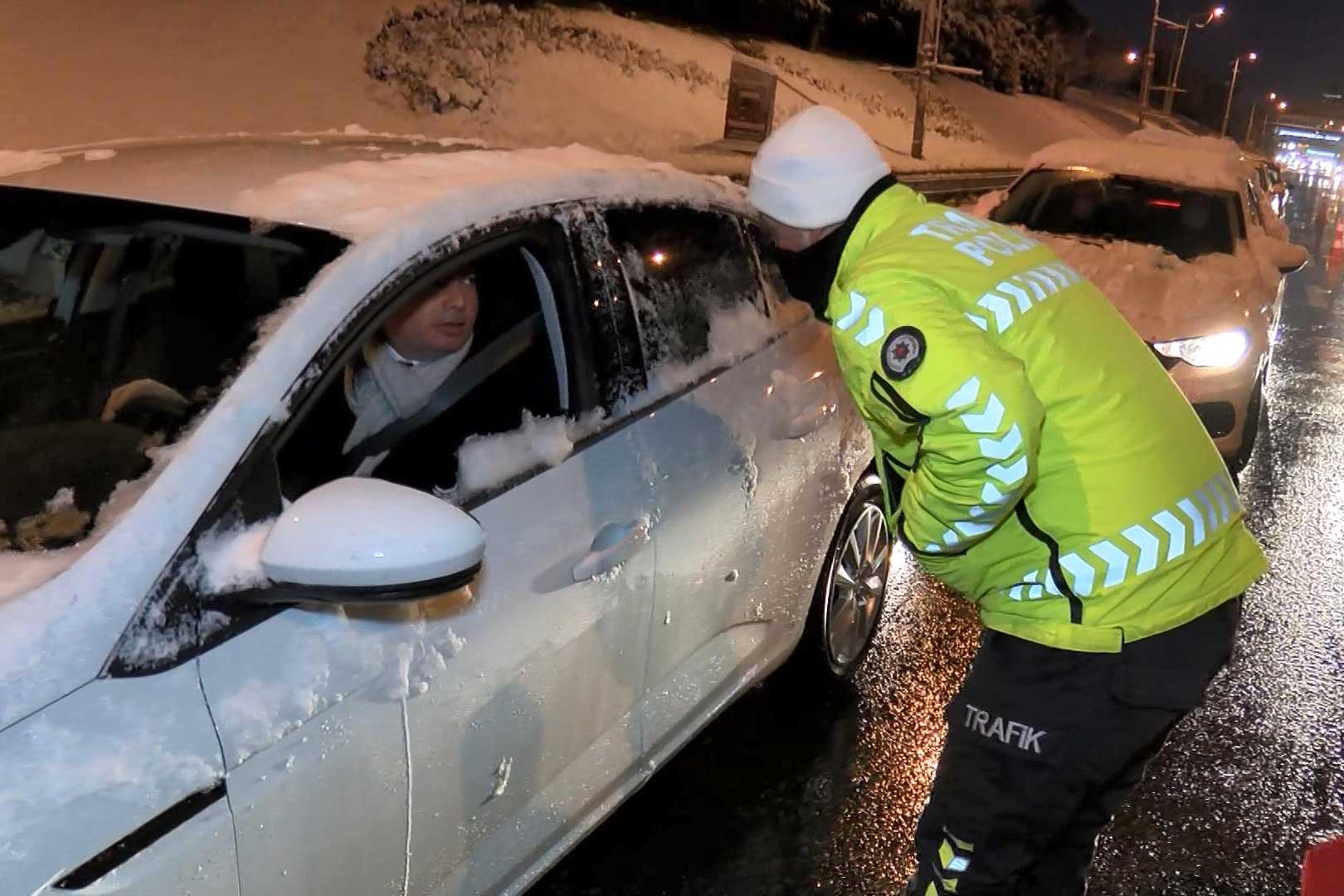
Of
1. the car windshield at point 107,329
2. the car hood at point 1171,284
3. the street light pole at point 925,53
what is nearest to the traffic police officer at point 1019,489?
the car windshield at point 107,329

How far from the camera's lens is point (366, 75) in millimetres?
16719

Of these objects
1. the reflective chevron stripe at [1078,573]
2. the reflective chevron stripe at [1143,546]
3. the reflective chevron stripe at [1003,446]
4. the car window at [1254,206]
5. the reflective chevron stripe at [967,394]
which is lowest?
the car window at [1254,206]

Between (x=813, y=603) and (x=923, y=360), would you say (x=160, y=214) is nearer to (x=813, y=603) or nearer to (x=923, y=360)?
(x=923, y=360)

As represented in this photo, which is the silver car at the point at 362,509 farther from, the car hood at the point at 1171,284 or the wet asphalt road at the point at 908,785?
the car hood at the point at 1171,284

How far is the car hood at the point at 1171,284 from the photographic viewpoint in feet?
17.8

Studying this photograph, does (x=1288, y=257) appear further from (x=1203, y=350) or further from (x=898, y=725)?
(x=898, y=725)

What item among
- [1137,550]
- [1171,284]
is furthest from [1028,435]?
[1171,284]

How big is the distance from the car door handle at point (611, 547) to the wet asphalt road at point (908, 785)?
1.02 meters

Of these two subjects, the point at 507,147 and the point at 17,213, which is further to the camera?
the point at 507,147

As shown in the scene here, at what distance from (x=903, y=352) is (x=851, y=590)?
6.83ft

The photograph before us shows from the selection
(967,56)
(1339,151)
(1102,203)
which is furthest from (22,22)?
(1339,151)

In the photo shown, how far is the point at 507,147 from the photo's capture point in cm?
290

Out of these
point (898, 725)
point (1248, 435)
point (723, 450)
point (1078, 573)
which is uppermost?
point (1078, 573)

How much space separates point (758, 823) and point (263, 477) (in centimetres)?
192
